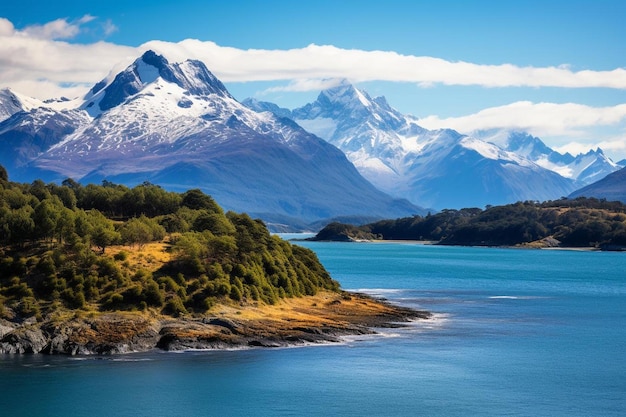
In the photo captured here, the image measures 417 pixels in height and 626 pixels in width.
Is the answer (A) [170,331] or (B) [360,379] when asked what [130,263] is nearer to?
(A) [170,331]

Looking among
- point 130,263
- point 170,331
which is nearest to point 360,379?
point 170,331

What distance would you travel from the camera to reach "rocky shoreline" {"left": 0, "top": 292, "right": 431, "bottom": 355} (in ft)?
277

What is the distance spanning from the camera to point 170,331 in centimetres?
8794

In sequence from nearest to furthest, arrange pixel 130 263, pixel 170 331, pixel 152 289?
pixel 170 331
pixel 152 289
pixel 130 263

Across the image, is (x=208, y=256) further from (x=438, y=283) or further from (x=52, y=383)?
(x=438, y=283)

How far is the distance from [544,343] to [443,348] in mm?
12399

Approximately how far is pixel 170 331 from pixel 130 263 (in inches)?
511

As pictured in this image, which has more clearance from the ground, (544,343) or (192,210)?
(192,210)

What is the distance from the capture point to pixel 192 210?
432 ft

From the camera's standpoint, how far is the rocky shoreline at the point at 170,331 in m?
84.4

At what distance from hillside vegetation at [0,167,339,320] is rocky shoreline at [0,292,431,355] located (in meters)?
1.96

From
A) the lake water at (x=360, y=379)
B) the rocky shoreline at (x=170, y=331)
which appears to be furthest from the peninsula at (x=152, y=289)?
the lake water at (x=360, y=379)

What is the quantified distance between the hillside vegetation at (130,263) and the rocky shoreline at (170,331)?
77.1 inches

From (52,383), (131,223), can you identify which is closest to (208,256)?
(131,223)
